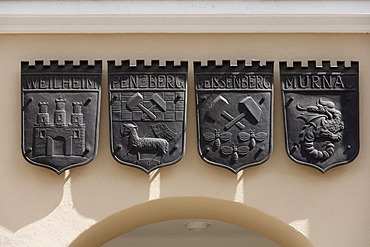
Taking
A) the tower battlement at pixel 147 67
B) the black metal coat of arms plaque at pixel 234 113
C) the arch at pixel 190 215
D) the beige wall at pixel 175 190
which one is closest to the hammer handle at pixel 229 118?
A: the black metal coat of arms plaque at pixel 234 113

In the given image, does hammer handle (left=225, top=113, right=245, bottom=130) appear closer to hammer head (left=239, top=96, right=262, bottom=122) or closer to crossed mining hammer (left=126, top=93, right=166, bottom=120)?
hammer head (left=239, top=96, right=262, bottom=122)

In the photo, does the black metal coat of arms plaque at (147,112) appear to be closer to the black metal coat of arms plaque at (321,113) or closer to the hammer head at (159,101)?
the hammer head at (159,101)

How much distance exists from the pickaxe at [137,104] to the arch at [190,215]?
0.50 meters

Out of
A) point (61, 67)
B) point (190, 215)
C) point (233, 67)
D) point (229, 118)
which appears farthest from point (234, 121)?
point (61, 67)

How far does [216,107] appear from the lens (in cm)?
579

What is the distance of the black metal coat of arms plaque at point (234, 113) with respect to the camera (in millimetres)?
5766

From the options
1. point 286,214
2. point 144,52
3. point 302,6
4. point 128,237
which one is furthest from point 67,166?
point 128,237

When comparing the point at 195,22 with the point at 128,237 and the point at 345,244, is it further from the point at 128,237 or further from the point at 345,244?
the point at 128,237

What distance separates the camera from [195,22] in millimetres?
5887

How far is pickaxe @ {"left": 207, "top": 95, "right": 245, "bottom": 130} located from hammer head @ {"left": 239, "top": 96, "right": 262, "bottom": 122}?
0.09m

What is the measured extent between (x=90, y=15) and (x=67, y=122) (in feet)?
2.08

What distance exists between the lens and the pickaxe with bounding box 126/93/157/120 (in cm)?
580

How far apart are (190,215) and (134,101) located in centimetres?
101

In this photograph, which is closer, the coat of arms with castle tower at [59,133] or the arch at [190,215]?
the coat of arms with castle tower at [59,133]
